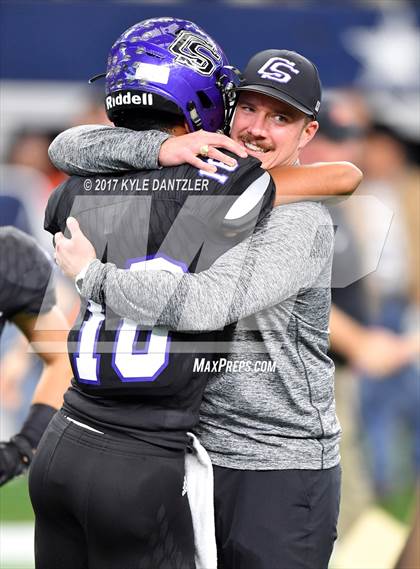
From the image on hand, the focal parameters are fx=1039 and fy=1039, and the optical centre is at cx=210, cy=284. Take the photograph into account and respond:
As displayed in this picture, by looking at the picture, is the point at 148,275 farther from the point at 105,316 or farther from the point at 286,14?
the point at 286,14

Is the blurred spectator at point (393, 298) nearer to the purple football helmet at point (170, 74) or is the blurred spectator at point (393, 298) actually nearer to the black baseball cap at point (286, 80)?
the black baseball cap at point (286, 80)

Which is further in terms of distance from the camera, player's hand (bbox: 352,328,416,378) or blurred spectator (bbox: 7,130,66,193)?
blurred spectator (bbox: 7,130,66,193)

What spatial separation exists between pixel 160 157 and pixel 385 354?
Result: 3.22 m

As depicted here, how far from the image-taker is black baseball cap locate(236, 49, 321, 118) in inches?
98.3

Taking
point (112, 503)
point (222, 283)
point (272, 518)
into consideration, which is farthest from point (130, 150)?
point (272, 518)

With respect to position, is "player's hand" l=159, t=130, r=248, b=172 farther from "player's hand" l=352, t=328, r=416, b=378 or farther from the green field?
the green field

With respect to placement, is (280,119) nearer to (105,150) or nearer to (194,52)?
(194,52)

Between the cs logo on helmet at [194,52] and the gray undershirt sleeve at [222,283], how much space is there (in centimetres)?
41

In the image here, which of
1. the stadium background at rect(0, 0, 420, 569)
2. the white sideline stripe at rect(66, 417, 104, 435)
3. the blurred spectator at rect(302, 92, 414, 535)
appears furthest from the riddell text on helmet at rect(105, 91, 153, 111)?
the stadium background at rect(0, 0, 420, 569)

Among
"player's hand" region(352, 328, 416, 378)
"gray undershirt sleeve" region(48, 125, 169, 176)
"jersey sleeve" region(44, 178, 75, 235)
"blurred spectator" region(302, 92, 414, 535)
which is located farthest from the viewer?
"player's hand" region(352, 328, 416, 378)

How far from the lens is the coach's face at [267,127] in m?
2.57

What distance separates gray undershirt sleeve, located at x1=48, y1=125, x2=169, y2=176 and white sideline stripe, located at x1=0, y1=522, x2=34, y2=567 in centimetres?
255

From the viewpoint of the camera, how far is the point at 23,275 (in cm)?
296

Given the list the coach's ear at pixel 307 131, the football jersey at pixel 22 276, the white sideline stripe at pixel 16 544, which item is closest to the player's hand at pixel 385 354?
the white sideline stripe at pixel 16 544
